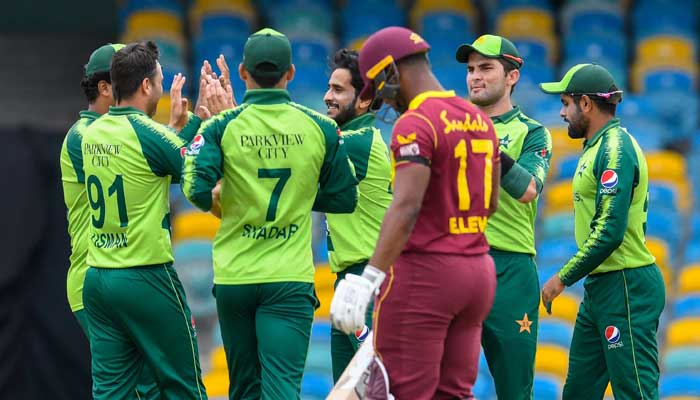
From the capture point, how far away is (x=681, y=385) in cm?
1016

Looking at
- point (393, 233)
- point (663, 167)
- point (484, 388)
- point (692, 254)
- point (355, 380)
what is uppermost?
point (393, 233)

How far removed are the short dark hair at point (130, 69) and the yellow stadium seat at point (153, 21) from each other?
8.07 metres

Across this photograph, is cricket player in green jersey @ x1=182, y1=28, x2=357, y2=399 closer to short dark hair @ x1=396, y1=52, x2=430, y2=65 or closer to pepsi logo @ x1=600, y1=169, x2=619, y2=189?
short dark hair @ x1=396, y1=52, x2=430, y2=65

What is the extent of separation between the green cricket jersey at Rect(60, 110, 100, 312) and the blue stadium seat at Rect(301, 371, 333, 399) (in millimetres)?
3090

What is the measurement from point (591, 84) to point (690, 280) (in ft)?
15.0

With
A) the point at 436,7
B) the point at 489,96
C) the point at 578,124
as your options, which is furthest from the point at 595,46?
the point at 489,96

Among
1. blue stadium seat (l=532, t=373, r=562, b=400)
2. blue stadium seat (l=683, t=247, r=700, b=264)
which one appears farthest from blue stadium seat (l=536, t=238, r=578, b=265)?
blue stadium seat (l=532, t=373, r=562, b=400)

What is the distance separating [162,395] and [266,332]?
2.74 ft

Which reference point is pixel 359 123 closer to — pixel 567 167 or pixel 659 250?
pixel 659 250

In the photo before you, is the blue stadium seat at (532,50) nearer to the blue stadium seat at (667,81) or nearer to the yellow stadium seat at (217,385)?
the blue stadium seat at (667,81)

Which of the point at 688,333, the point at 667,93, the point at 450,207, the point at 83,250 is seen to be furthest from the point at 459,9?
the point at 450,207

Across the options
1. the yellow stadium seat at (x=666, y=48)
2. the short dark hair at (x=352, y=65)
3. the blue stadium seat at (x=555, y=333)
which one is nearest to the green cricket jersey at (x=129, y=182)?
the short dark hair at (x=352, y=65)

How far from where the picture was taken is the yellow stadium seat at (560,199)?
1241cm

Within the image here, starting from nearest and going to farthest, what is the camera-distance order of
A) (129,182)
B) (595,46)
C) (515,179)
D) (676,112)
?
(515,179) → (129,182) → (676,112) → (595,46)
